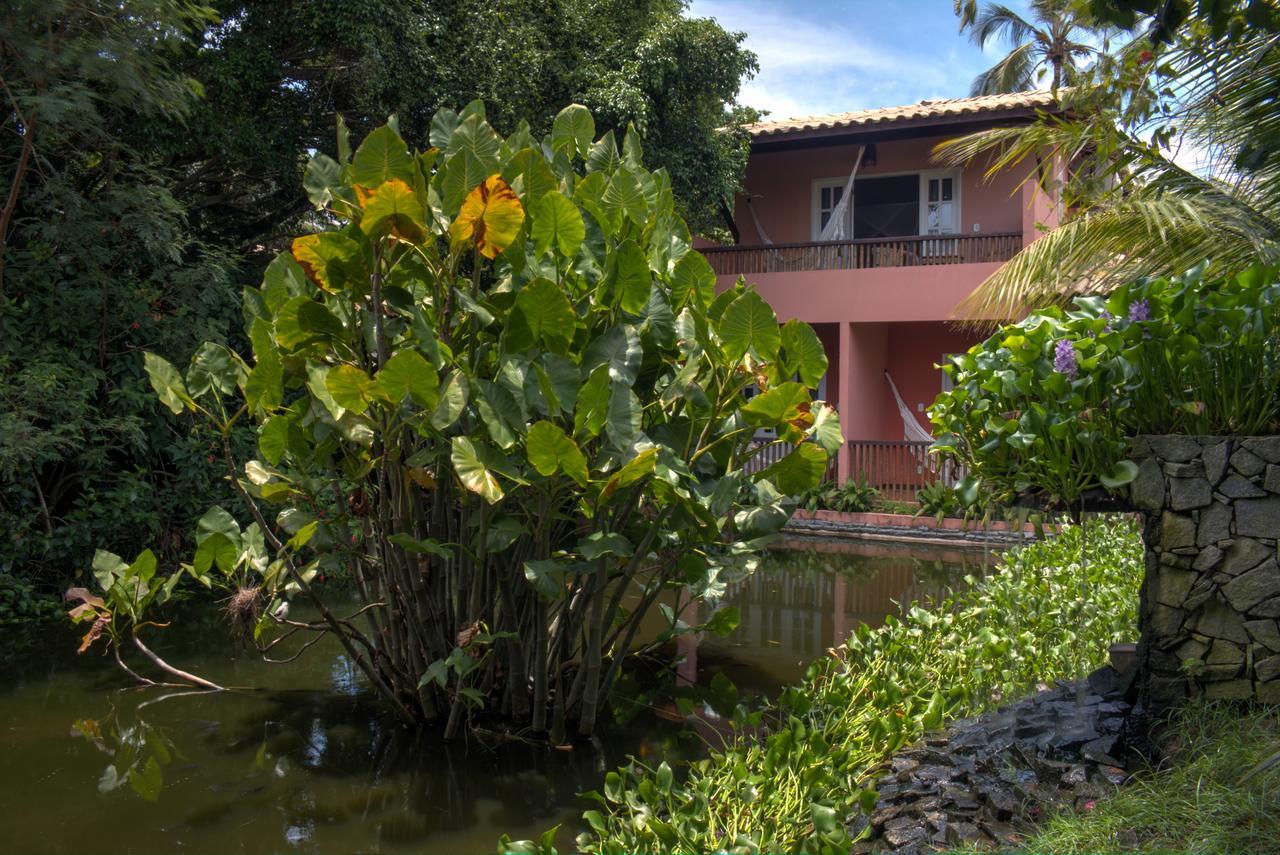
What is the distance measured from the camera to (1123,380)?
4.14 metres

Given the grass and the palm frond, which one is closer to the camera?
the grass

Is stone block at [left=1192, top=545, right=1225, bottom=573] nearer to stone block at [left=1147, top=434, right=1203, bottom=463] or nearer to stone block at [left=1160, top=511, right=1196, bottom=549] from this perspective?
stone block at [left=1160, top=511, right=1196, bottom=549]

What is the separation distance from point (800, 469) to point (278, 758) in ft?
9.63

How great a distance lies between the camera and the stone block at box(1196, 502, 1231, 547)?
3.95 meters

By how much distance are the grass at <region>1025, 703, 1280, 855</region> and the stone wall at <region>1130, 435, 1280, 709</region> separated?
239 mm

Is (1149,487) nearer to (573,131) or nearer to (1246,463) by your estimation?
(1246,463)

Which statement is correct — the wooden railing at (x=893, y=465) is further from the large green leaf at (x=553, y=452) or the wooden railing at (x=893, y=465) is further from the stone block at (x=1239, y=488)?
the large green leaf at (x=553, y=452)

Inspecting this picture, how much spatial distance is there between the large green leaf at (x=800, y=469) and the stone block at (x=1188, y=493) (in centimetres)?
143

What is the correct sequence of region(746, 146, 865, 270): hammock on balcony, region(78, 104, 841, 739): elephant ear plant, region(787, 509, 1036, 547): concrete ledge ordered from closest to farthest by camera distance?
region(78, 104, 841, 739): elephant ear plant
region(787, 509, 1036, 547): concrete ledge
region(746, 146, 865, 270): hammock on balcony

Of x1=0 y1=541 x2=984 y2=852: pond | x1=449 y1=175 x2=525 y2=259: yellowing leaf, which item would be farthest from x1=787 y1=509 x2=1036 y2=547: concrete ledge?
x1=449 y1=175 x2=525 y2=259: yellowing leaf

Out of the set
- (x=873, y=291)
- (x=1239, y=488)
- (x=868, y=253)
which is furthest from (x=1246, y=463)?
(x=868, y=253)

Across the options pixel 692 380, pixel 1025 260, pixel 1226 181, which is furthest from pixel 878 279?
pixel 692 380

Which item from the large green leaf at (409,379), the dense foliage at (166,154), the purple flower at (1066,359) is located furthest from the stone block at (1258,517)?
the dense foliage at (166,154)

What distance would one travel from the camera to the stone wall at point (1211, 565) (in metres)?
3.86
